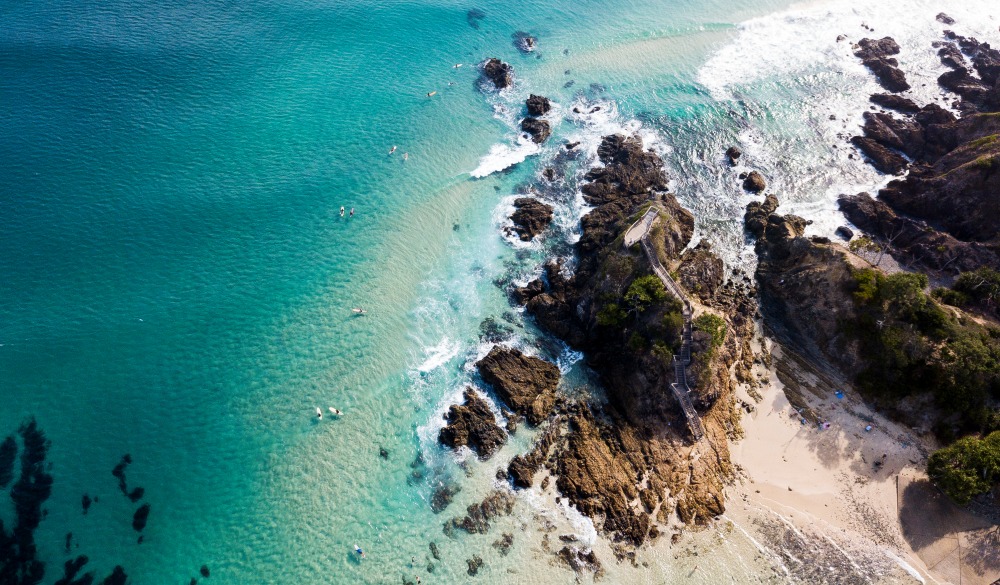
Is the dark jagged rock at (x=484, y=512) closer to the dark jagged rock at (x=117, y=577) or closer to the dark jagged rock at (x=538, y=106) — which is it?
the dark jagged rock at (x=117, y=577)

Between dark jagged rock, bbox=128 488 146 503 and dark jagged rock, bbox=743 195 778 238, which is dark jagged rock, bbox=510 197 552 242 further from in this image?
dark jagged rock, bbox=128 488 146 503

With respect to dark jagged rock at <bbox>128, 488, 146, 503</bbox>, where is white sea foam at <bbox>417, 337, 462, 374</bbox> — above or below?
above

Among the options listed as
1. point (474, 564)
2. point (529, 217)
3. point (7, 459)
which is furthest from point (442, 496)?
point (7, 459)

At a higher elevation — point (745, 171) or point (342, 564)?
point (745, 171)

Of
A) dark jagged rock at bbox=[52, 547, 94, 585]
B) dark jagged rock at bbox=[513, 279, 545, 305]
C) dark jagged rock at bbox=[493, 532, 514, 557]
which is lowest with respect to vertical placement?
dark jagged rock at bbox=[52, 547, 94, 585]

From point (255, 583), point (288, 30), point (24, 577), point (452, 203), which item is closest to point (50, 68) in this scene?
point (288, 30)

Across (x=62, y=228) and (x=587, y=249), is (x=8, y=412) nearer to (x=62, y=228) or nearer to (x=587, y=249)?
(x=62, y=228)

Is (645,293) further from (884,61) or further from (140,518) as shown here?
(884,61)

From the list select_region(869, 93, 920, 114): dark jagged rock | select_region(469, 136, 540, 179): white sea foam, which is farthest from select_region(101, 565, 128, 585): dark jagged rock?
select_region(869, 93, 920, 114): dark jagged rock
